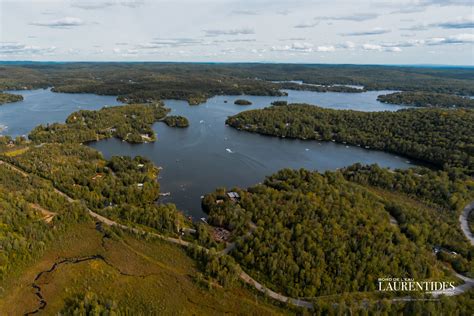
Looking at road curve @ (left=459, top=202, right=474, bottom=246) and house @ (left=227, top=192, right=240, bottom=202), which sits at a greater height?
house @ (left=227, top=192, right=240, bottom=202)

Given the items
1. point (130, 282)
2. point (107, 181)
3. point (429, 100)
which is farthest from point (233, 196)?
point (429, 100)

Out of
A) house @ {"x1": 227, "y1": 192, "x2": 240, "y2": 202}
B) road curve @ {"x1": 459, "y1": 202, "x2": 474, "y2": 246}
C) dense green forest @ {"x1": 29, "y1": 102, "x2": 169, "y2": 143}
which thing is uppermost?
dense green forest @ {"x1": 29, "y1": 102, "x2": 169, "y2": 143}

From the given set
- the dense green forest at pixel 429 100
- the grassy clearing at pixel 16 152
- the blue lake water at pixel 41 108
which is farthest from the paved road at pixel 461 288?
the dense green forest at pixel 429 100

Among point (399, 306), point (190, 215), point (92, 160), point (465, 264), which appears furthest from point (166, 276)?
point (92, 160)

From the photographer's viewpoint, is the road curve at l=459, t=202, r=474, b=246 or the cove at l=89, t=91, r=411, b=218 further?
the cove at l=89, t=91, r=411, b=218

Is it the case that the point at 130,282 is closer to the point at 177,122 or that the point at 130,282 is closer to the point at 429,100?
the point at 177,122

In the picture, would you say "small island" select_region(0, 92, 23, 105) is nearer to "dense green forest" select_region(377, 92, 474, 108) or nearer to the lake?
the lake

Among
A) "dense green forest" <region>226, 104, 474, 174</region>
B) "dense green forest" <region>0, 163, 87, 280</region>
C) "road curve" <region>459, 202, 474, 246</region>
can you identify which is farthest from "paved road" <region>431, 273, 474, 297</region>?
"dense green forest" <region>0, 163, 87, 280</region>

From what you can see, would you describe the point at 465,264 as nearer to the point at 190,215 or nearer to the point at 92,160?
the point at 190,215
